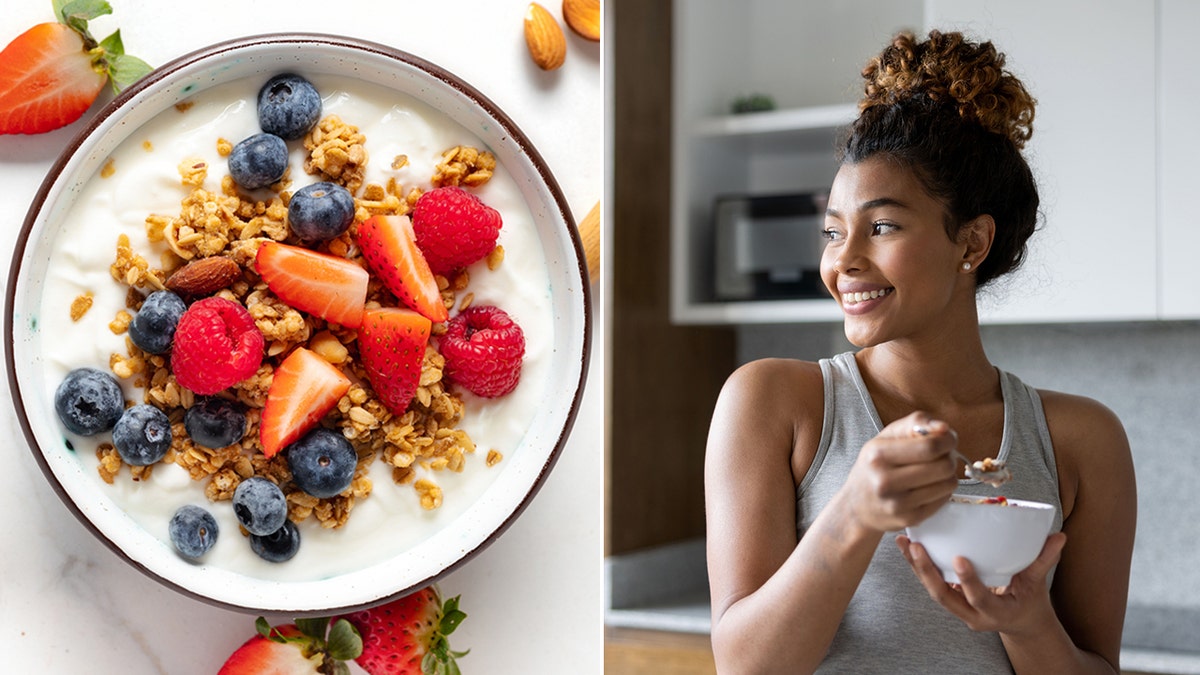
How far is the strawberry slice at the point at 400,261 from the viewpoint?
0.69 m

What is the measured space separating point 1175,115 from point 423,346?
0.92 meters

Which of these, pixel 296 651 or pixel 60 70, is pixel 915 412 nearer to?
pixel 296 651

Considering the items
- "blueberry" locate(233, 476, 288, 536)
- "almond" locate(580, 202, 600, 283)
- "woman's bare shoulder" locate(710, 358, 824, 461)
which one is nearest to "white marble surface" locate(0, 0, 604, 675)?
"almond" locate(580, 202, 600, 283)

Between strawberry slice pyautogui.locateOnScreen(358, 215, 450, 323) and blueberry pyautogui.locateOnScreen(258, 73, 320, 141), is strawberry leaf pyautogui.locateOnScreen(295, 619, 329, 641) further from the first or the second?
blueberry pyautogui.locateOnScreen(258, 73, 320, 141)

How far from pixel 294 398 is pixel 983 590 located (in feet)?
1.36

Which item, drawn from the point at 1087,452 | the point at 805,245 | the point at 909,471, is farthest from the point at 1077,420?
the point at 805,245

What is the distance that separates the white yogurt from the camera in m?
0.68

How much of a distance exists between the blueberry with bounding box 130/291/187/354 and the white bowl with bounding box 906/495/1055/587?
1.50ft

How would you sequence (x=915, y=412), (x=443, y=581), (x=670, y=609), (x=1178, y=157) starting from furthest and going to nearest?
1. (x=670, y=609)
2. (x=1178, y=157)
3. (x=443, y=581)
4. (x=915, y=412)

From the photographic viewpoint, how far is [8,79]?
708 millimetres

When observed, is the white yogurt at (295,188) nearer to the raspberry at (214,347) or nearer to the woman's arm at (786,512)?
the raspberry at (214,347)

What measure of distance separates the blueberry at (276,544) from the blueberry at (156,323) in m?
0.13

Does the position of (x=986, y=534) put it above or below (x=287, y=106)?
below

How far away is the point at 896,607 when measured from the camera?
0.61 m
